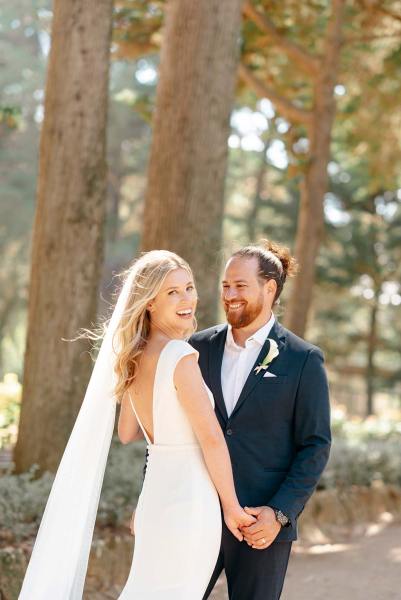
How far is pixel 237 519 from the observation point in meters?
3.70

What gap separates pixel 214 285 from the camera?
8328 millimetres

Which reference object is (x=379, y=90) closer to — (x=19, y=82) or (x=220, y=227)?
(x=220, y=227)

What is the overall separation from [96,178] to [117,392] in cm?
379

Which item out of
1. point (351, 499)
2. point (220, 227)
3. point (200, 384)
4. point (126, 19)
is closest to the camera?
point (200, 384)

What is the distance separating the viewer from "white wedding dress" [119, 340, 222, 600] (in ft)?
11.9

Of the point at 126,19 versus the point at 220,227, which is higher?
the point at 126,19

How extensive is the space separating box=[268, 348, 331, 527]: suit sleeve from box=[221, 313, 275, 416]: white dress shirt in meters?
0.25

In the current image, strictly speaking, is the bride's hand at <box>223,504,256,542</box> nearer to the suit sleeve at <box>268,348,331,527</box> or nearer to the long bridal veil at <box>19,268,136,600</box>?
the suit sleeve at <box>268,348,331,527</box>

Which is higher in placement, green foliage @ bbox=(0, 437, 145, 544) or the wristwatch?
the wristwatch

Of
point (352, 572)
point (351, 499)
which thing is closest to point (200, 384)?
point (352, 572)

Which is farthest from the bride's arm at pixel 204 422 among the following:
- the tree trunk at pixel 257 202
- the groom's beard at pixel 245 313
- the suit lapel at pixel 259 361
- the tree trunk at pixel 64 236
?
the tree trunk at pixel 257 202

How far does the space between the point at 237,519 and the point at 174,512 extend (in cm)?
26

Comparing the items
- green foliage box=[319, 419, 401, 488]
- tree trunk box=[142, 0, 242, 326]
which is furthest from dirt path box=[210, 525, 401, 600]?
tree trunk box=[142, 0, 242, 326]

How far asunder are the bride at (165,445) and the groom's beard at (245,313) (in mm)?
308
